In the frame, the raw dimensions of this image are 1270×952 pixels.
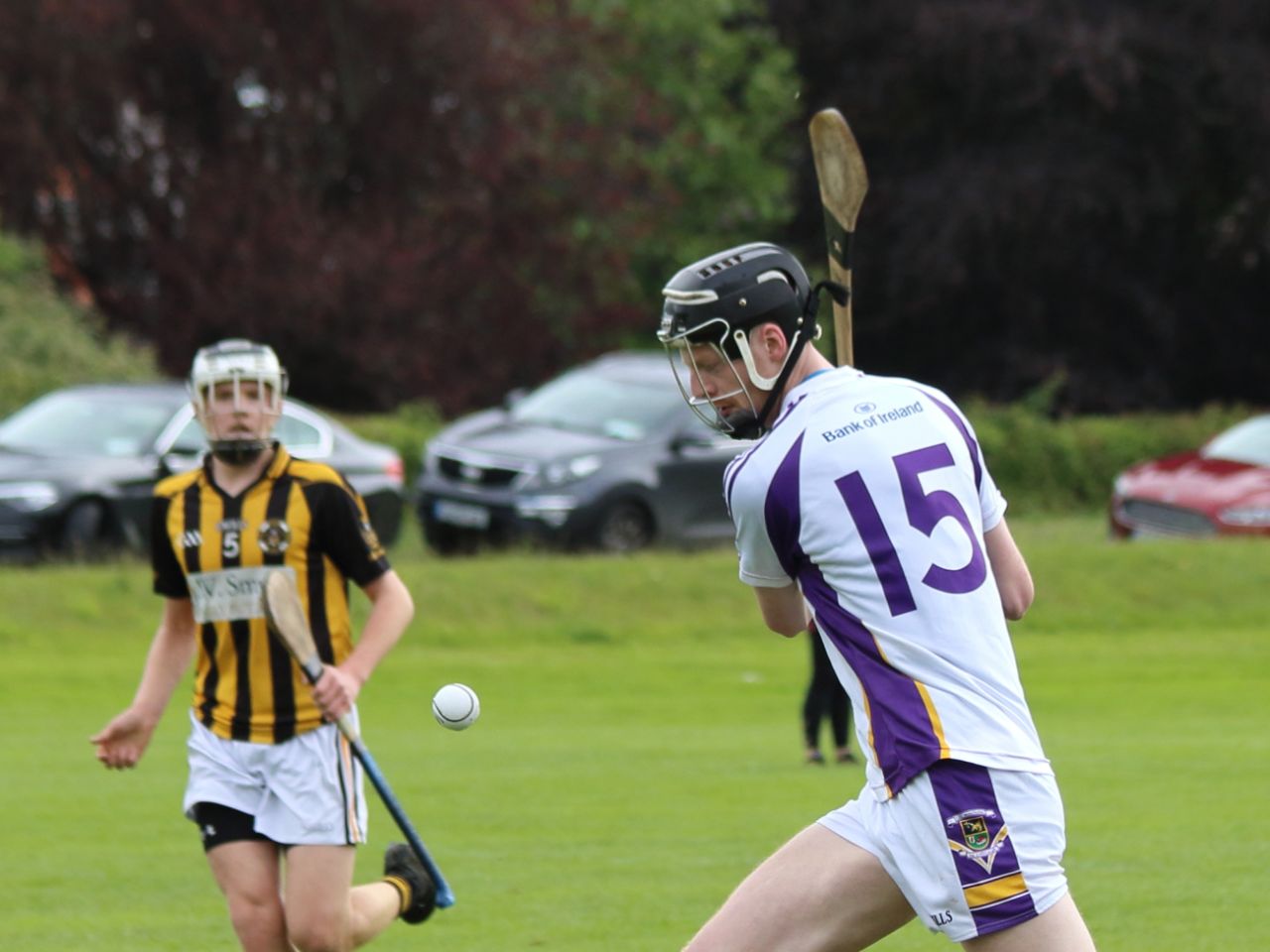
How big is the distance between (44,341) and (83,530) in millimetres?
9089

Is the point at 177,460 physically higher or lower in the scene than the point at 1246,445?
higher

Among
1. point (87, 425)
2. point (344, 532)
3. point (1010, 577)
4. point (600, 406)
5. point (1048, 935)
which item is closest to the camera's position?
point (1048, 935)

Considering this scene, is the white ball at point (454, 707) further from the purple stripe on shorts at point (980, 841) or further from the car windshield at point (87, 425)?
the car windshield at point (87, 425)

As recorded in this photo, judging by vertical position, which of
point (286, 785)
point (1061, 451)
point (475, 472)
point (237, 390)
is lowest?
point (1061, 451)

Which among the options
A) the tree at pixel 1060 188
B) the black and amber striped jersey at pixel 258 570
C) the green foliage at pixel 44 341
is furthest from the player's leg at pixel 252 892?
the tree at pixel 1060 188

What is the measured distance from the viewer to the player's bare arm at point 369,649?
6.52 meters

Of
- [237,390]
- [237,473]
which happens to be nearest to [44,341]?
[237,473]

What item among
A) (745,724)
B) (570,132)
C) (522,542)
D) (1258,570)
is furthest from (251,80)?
(745,724)

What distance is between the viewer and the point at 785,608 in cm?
487

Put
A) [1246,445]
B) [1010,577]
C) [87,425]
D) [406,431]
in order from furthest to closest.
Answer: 1. [406,431]
2. [1246,445]
3. [87,425]
4. [1010,577]

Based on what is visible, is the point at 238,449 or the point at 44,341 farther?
the point at 44,341

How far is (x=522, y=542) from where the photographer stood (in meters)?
20.4

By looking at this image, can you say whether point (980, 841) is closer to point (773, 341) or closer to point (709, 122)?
point (773, 341)

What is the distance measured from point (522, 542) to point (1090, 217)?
20.8 meters
